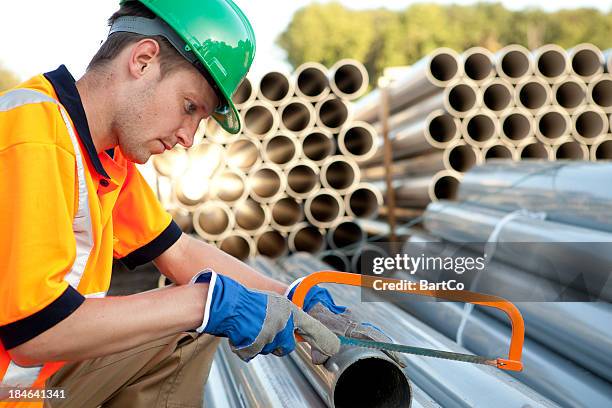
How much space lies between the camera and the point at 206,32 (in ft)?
5.80

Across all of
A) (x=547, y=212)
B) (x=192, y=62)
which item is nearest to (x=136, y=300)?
(x=192, y=62)

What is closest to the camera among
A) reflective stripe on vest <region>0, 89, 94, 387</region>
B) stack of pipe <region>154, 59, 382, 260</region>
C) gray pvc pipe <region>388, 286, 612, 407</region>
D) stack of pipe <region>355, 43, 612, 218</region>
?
reflective stripe on vest <region>0, 89, 94, 387</region>

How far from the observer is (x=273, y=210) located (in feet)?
17.1

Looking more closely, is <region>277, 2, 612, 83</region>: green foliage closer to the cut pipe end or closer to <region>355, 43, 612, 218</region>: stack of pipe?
<region>355, 43, 612, 218</region>: stack of pipe

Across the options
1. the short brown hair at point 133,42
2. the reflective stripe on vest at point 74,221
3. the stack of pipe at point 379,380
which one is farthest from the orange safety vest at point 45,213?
the stack of pipe at point 379,380

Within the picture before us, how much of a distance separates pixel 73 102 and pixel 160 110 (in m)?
0.24

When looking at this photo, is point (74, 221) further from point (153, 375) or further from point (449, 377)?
point (449, 377)

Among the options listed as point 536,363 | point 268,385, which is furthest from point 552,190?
point 268,385

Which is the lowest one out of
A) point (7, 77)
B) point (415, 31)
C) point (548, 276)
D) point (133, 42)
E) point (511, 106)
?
point (548, 276)

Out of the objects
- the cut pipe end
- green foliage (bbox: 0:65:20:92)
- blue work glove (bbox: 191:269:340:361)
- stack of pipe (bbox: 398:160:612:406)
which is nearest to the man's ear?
blue work glove (bbox: 191:269:340:361)

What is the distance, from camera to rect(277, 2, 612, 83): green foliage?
37750 mm

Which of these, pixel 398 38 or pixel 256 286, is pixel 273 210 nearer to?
pixel 256 286

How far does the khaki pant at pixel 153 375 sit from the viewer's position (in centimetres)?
205

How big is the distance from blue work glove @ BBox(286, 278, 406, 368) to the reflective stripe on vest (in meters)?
0.72
